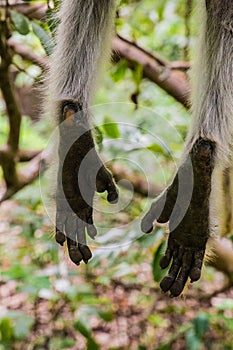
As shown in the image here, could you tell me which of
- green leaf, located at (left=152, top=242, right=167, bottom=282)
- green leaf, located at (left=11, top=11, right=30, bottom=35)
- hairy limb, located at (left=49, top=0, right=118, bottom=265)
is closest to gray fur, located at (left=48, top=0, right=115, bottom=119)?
hairy limb, located at (left=49, top=0, right=118, bottom=265)

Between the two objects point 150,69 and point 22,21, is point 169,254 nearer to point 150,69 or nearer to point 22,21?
point 22,21

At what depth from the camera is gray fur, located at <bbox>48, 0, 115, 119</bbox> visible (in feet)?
6.12

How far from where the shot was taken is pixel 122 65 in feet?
8.79

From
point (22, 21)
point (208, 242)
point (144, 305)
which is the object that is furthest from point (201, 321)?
point (144, 305)

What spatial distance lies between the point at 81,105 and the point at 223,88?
1.11 feet

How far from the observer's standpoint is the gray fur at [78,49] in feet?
6.12

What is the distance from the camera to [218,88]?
1.70 metres

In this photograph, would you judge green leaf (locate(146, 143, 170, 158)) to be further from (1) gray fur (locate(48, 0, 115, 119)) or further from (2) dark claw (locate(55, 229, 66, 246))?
(2) dark claw (locate(55, 229, 66, 246))

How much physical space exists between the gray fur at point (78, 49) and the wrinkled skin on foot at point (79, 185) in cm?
25

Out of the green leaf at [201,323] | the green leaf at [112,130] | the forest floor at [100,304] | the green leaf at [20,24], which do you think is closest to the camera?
the green leaf at [20,24]

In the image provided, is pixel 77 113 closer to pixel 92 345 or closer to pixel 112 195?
pixel 112 195

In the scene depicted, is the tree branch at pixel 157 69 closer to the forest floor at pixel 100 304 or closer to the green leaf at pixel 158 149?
the green leaf at pixel 158 149

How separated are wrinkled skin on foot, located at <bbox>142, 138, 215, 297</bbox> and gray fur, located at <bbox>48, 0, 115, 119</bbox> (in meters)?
0.39

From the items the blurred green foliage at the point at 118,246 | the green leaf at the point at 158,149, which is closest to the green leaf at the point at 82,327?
the blurred green foliage at the point at 118,246
